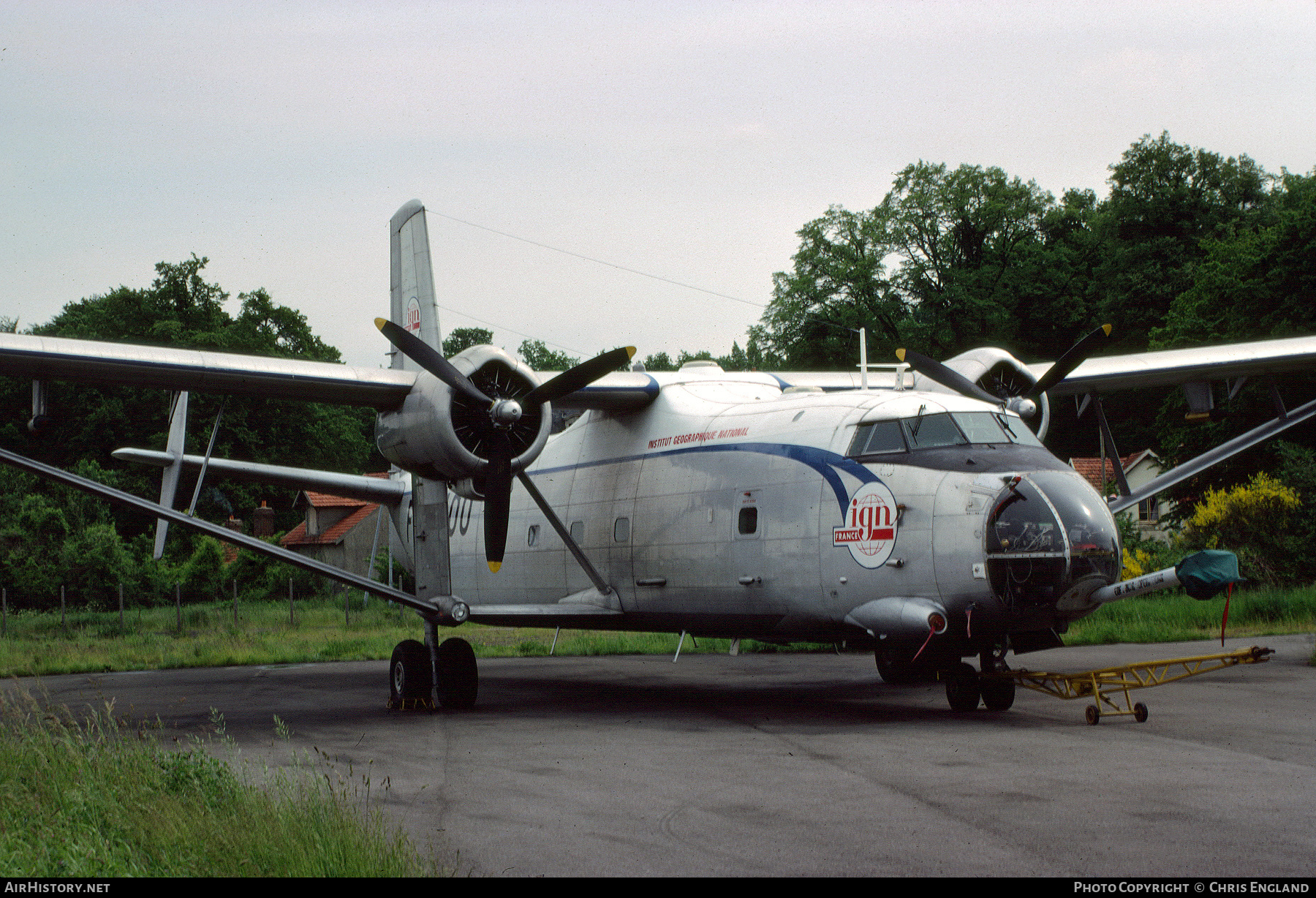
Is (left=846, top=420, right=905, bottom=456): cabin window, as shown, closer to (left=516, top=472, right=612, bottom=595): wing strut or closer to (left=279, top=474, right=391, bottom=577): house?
(left=516, top=472, right=612, bottom=595): wing strut

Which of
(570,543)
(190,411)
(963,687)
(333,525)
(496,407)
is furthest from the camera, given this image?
(333,525)

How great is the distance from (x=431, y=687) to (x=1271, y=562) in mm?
21281

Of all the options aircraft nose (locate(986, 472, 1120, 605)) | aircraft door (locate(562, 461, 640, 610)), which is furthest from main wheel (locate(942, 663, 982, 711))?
aircraft door (locate(562, 461, 640, 610))

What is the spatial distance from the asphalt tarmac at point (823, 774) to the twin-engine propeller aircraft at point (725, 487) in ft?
3.69

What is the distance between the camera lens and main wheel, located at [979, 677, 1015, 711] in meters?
12.8

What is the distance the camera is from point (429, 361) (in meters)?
13.7

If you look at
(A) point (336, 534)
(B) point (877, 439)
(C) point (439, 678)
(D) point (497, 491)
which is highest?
(B) point (877, 439)

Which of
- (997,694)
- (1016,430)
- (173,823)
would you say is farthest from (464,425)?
(173,823)

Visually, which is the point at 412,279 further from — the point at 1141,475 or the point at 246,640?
the point at 1141,475

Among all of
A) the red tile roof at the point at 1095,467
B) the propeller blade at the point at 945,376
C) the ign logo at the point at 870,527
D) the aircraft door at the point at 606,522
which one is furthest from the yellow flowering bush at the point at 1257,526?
the red tile roof at the point at 1095,467

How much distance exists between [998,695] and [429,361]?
748cm

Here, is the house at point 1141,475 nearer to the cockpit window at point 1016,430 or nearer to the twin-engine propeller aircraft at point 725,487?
the twin-engine propeller aircraft at point 725,487

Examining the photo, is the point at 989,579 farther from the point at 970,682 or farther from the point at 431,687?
the point at 431,687
